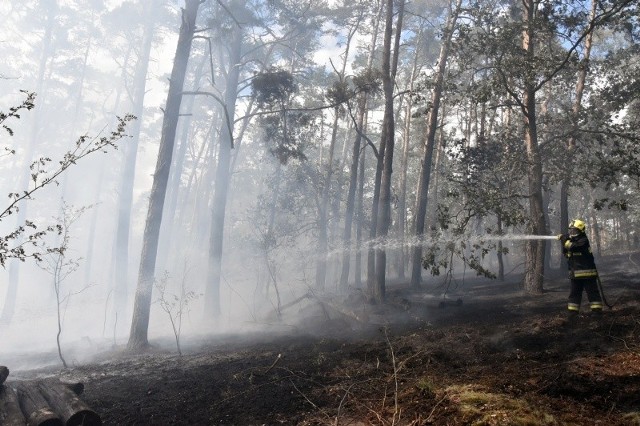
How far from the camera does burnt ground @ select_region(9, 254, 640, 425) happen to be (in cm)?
441

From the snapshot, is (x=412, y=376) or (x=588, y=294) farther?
(x=588, y=294)

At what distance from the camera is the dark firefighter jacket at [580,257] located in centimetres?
823

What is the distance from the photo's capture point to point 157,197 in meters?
12.2

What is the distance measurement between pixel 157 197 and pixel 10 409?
7826 millimetres

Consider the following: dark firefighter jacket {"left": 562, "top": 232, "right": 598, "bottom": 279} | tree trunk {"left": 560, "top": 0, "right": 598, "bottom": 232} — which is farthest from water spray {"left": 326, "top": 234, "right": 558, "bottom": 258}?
tree trunk {"left": 560, "top": 0, "right": 598, "bottom": 232}

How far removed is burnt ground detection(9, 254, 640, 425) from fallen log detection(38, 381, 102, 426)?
17.8 inches

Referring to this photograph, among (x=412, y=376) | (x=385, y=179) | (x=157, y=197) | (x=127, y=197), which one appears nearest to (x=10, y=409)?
(x=412, y=376)

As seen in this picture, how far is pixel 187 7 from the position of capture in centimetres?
1248

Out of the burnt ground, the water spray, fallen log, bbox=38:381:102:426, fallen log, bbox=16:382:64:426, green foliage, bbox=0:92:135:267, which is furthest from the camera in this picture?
the water spray

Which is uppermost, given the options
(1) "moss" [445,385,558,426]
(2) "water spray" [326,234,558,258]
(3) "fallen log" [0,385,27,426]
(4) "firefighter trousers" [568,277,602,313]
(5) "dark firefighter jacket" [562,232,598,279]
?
(2) "water spray" [326,234,558,258]

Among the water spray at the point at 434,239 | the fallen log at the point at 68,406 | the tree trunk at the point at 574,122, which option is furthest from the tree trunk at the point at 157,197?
the tree trunk at the point at 574,122

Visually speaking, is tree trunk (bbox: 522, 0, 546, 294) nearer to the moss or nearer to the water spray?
the water spray

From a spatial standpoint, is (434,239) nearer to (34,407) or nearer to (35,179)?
(34,407)

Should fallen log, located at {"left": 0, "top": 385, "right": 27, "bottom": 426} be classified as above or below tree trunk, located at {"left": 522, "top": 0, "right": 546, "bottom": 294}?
below
